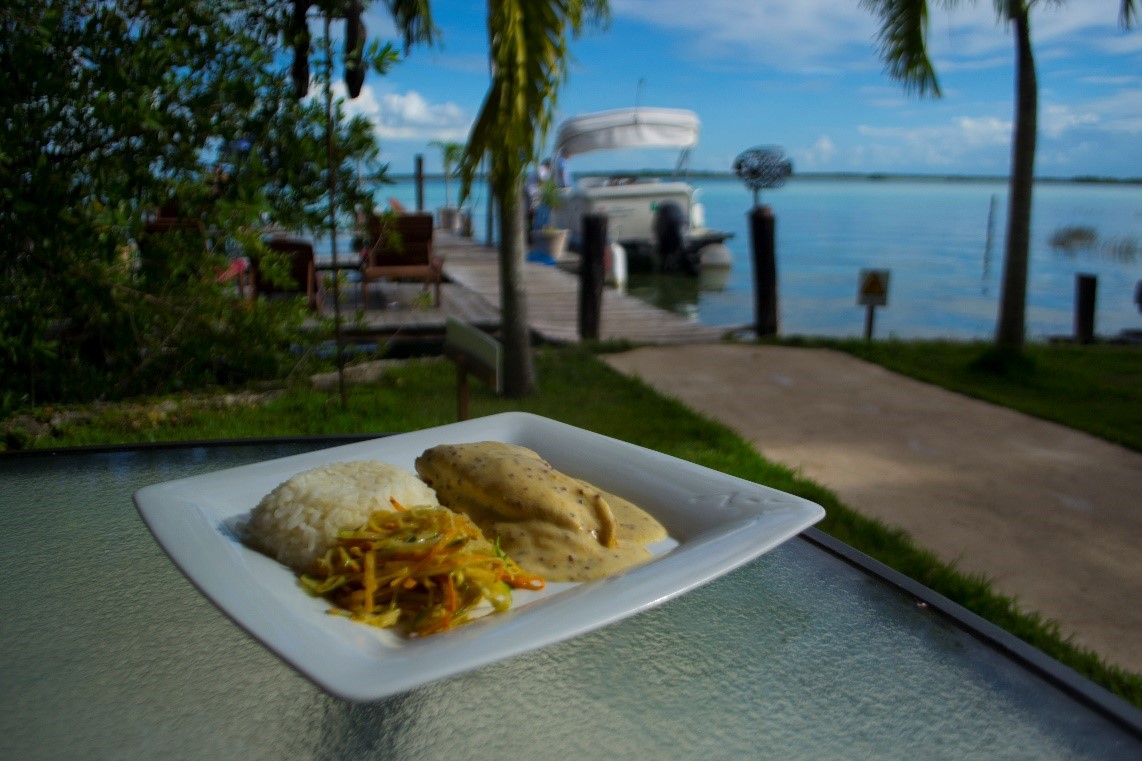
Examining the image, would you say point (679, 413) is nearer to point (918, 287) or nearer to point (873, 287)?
point (873, 287)

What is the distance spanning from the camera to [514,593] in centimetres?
114

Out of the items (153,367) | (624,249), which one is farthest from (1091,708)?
(624,249)

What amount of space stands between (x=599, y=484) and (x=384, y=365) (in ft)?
20.8

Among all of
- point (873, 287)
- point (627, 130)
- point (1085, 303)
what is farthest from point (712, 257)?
point (873, 287)

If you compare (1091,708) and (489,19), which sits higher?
(489,19)

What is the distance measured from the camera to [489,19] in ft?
17.9

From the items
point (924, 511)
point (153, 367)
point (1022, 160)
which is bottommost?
point (924, 511)

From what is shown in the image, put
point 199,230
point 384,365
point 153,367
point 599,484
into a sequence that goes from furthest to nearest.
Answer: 1. point 384,365
2. point 153,367
3. point 199,230
4. point 599,484

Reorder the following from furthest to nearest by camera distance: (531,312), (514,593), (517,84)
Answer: (531,312)
(517,84)
(514,593)

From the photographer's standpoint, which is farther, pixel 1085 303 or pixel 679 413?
pixel 1085 303

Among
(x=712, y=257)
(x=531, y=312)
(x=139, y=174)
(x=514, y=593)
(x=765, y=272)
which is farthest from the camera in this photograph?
(x=712, y=257)

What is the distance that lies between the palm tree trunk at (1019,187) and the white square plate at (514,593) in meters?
7.94

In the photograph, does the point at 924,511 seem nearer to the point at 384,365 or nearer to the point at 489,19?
the point at 489,19

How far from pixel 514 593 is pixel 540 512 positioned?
19cm
